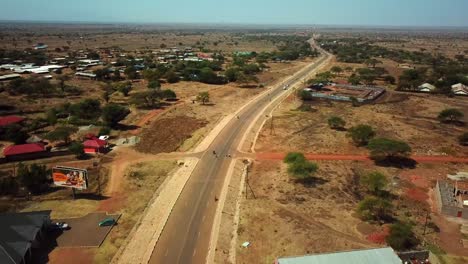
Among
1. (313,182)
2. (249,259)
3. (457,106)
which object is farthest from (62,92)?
(457,106)

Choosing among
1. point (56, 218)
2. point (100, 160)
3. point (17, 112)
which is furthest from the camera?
point (17, 112)

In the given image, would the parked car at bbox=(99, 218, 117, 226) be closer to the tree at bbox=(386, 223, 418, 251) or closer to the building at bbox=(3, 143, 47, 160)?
the building at bbox=(3, 143, 47, 160)

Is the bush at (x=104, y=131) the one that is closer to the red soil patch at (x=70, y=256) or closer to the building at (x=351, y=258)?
the red soil patch at (x=70, y=256)

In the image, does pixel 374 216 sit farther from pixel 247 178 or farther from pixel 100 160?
pixel 100 160

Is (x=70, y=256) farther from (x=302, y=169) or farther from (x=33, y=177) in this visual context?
(x=302, y=169)

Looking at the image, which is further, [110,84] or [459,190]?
[110,84]

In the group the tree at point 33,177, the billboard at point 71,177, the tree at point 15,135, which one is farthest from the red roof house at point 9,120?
the billboard at point 71,177

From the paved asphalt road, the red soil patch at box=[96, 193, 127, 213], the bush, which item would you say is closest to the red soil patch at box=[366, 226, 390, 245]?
the paved asphalt road

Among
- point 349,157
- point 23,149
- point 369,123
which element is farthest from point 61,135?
point 369,123
